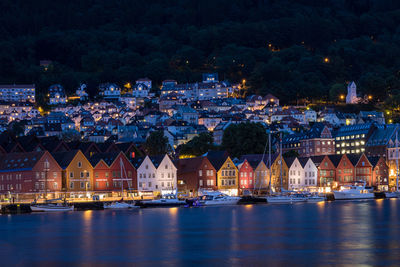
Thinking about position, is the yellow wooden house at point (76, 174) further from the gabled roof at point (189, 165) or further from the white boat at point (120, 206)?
the gabled roof at point (189, 165)

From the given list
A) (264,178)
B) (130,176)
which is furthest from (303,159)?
(130,176)

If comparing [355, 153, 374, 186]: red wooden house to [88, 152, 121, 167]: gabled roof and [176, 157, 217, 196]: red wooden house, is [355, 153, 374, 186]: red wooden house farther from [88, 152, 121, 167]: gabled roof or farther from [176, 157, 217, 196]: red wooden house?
[88, 152, 121, 167]: gabled roof

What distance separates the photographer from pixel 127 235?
5644 centimetres

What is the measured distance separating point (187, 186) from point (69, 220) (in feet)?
120

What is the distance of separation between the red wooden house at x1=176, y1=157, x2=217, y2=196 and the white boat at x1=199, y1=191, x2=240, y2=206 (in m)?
6.62

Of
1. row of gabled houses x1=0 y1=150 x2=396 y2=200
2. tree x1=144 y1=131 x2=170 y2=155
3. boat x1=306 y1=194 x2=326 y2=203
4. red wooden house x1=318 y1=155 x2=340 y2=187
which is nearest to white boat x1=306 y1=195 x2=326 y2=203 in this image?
boat x1=306 y1=194 x2=326 y2=203

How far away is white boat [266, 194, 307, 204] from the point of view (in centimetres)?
9912

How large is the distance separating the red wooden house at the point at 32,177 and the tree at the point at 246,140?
136 ft

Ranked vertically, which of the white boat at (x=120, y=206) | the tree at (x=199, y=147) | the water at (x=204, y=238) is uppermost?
the tree at (x=199, y=147)

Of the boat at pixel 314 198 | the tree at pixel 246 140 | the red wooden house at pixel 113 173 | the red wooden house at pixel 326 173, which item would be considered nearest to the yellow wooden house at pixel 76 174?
the red wooden house at pixel 113 173

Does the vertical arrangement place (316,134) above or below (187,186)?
above

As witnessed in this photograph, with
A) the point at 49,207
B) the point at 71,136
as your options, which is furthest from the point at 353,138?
the point at 49,207

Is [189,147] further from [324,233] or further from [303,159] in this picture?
[324,233]

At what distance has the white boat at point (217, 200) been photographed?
95750mm
